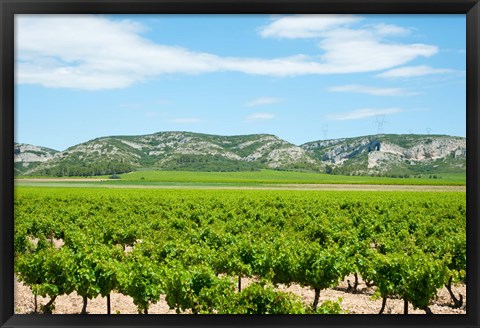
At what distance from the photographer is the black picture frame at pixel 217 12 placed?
153 inches

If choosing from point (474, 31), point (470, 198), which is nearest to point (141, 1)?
point (474, 31)

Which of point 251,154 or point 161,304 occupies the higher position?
point 251,154

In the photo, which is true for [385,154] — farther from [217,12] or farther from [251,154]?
[217,12]

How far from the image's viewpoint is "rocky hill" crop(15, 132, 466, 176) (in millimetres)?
49688

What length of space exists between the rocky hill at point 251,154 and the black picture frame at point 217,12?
3576cm

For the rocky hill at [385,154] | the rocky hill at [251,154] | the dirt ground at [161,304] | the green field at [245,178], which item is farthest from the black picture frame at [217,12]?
the rocky hill at [385,154]

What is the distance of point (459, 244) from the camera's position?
8047 mm

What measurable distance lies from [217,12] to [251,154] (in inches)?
2707

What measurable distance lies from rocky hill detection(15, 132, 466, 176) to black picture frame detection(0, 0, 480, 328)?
1408 inches

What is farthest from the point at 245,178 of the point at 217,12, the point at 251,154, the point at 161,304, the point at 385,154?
the point at 217,12

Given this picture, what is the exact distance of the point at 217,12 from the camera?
4012mm

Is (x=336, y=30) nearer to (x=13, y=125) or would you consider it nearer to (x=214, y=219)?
(x=13, y=125)

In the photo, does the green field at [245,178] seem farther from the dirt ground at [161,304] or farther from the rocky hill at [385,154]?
the dirt ground at [161,304]

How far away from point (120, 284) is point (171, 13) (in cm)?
351
